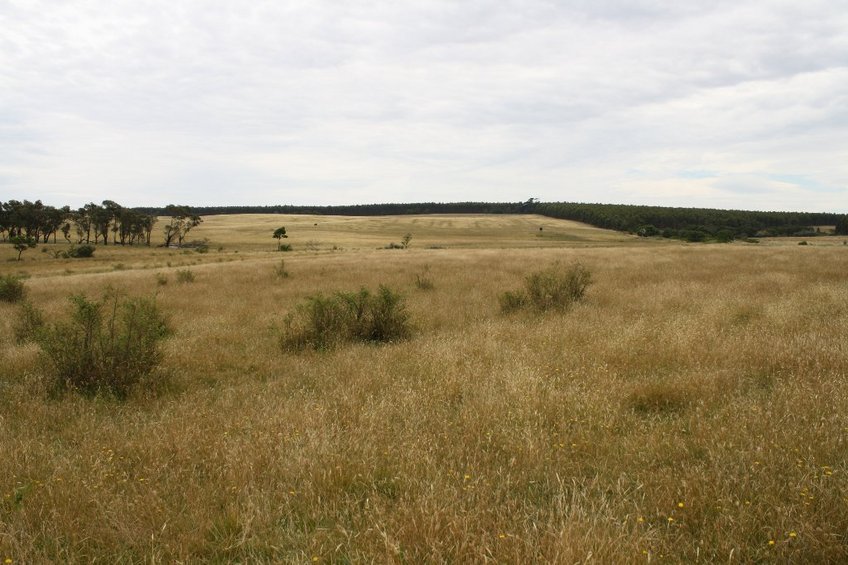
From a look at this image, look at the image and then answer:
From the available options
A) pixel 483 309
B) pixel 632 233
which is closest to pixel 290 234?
Answer: pixel 632 233

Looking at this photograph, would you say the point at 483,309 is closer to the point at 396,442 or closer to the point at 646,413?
the point at 646,413

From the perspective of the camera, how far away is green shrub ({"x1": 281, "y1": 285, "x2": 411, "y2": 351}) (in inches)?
360

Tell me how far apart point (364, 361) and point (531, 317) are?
4.88 meters

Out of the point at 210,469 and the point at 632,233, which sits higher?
the point at 632,233

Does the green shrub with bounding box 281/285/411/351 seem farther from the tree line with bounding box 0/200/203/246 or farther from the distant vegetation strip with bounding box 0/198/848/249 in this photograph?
the tree line with bounding box 0/200/203/246

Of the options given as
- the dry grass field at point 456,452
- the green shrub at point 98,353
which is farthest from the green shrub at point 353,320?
the green shrub at point 98,353

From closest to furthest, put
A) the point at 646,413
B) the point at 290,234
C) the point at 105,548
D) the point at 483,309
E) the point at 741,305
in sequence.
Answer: the point at 105,548
the point at 646,413
the point at 741,305
the point at 483,309
the point at 290,234

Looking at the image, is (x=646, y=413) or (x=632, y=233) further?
(x=632, y=233)

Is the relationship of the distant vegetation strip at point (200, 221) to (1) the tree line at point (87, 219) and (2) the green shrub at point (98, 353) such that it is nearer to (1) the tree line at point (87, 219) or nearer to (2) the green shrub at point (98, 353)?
(1) the tree line at point (87, 219)

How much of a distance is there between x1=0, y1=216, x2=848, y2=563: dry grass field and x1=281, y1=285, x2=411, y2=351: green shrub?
0.75 metres

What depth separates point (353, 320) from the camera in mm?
9633

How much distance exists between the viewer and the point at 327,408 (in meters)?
5.16

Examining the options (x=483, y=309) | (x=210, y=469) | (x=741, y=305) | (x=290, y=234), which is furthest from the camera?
(x=290, y=234)

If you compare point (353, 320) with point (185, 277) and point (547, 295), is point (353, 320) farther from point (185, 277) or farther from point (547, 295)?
point (185, 277)
